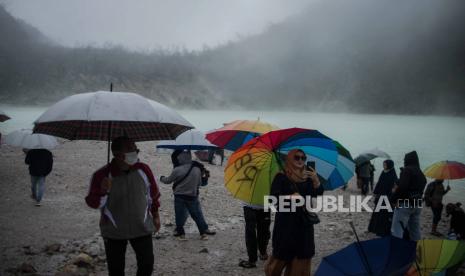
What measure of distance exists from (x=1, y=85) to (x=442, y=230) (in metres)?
79.5

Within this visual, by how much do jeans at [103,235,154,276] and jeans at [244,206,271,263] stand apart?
74.3 inches

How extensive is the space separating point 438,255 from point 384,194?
4357 millimetres

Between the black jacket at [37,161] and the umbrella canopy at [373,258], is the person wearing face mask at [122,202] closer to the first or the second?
the umbrella canopy at [373,258]

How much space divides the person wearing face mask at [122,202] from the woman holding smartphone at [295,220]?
1.19 m

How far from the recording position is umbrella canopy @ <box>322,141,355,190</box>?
3967 mm

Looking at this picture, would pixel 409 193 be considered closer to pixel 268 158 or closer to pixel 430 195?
pixel 268 158

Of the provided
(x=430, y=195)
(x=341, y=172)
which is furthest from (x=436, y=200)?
(x=341, y=172)

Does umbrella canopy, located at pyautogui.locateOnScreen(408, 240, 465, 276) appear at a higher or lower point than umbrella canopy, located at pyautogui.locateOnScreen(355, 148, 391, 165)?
lower

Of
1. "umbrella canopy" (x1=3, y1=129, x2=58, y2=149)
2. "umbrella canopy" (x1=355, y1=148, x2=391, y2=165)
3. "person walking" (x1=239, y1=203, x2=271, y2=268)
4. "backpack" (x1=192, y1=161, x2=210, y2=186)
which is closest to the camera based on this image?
"person walking" (x1=239, y1=203, x2=271, y2=268)

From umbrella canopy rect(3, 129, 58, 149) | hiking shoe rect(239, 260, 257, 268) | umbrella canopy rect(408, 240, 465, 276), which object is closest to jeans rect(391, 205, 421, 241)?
hiking shoe rect(239, 260, 257, 268)

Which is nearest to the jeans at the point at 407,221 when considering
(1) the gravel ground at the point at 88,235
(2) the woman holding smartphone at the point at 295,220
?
(1) the gravel ground at the point at 88,235

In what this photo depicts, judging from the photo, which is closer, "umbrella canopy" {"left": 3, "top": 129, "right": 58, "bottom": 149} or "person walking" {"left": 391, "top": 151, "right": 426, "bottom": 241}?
"person walking" {"left": 391, "top": 151, "right": 426, "bottom": 241}

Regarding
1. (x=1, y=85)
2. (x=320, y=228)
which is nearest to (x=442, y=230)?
(x=320, y=228)

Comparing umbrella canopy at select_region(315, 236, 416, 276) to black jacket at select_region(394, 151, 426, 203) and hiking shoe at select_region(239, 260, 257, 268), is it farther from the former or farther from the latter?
black jacket at select_region(394, 151, 426, 203)
